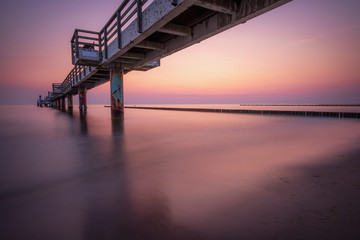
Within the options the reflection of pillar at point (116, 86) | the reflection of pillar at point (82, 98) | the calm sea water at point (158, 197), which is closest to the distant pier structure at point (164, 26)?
the reflection of pillar at point (116, 86)

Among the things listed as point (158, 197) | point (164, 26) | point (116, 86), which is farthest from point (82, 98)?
point (158, 197)

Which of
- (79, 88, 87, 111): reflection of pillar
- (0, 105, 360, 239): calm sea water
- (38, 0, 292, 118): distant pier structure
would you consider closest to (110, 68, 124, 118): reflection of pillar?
(38, 0, 292, 118): distant pier structure

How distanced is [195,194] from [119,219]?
1009 mm

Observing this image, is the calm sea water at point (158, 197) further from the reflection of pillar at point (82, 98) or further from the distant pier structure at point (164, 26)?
A: the reflection of pillar at point (82, 98)

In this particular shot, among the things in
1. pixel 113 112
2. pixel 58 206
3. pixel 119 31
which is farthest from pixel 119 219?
pixel 113 112

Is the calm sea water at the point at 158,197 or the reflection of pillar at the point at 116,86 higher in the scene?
the reflection of pillar at the point at 116,86

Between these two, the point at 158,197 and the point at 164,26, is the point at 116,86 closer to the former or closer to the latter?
the point at 164,26

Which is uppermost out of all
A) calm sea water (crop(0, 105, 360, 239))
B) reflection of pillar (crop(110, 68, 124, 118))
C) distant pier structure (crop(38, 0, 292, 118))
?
distant pier structure (crop(38, 0, 292, 118))

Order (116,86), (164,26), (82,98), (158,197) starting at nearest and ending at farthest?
(158,197) < (164,26) < (116,86) < (82,98)

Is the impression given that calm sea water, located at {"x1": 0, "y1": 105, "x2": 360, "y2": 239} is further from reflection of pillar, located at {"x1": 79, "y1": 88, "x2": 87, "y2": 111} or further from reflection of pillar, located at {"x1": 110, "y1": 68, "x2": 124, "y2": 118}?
reflection of pillar, located at {"x1": 79, "y1": 88, "x2": 87, "y2": 111}

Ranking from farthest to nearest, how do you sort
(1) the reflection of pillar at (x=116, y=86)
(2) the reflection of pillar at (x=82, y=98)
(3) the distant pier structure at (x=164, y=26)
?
(2) the reflection of pillar at (x=82, y=98) < (1) the reflection of pillar at (x=116, y=86) < (3) the distant pier structure at (x=164, y=26)

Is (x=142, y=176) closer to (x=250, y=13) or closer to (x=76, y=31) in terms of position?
(x=250, y=13)

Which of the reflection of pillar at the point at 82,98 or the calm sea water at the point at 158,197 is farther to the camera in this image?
the reflection of pillar at the point at 82,98

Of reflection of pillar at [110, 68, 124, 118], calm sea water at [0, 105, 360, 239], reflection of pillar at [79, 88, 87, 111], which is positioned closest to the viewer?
calm sea water at [0, 105, 360, 239]
